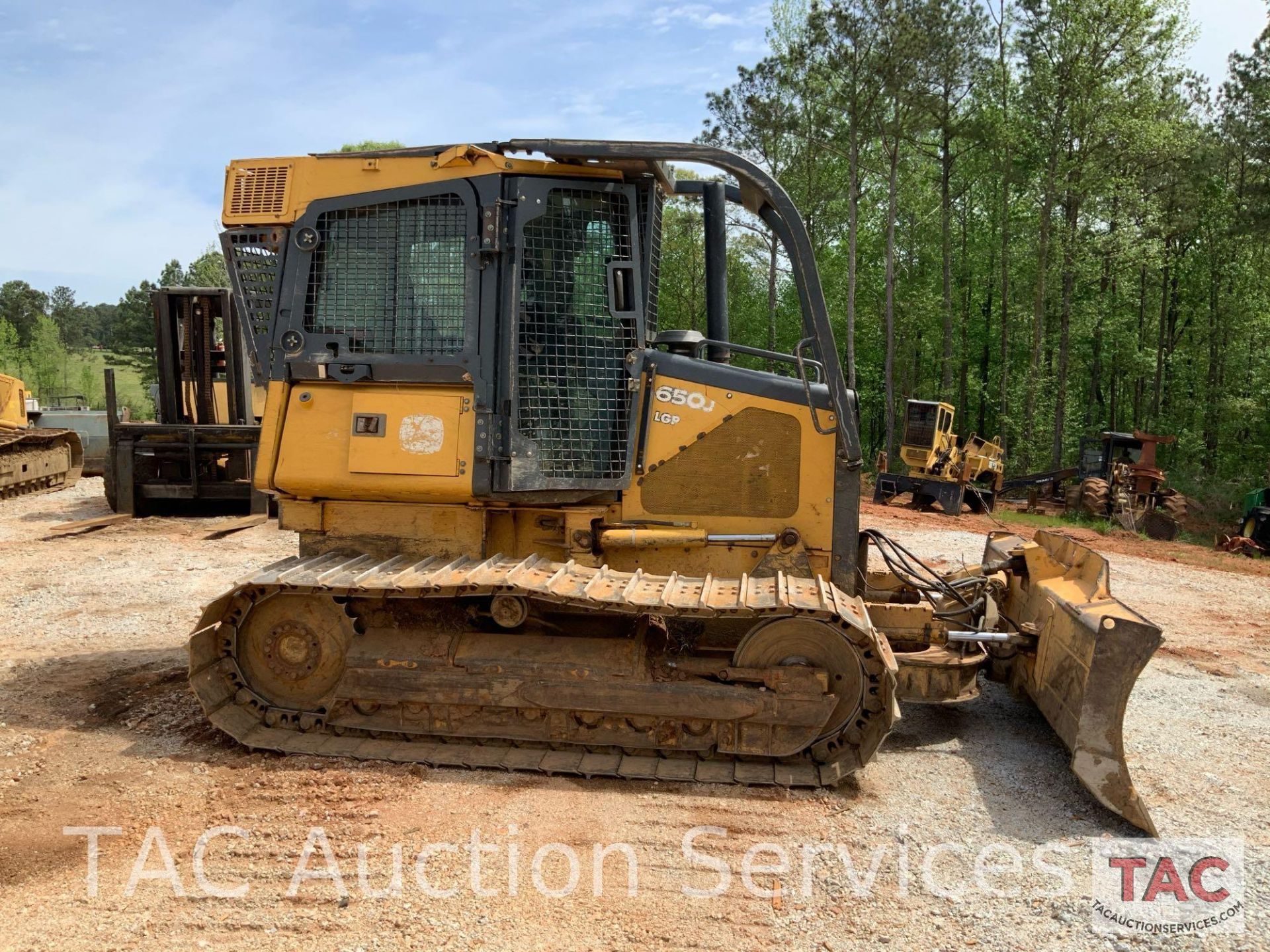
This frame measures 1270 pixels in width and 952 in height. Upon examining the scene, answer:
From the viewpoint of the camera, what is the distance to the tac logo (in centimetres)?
344

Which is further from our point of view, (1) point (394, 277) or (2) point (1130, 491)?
(2) point (1130, 491)

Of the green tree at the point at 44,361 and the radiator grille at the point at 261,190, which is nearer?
the radiator grille at the point at 261,190

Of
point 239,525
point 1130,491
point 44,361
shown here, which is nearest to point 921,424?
point 1130,491

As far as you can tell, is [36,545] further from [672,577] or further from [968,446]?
[968,446]

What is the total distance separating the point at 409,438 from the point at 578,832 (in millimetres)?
2250

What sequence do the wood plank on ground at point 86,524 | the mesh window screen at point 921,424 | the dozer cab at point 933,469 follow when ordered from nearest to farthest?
the wood plank on ground at point 86,524
the dozer cab at point 933,469
the mesh window screen at point 921,424

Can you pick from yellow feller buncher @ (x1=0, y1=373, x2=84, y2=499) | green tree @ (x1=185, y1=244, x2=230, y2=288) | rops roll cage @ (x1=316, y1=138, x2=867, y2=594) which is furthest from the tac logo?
green tree @ (x1=185, y1=244, x2=230, y2=288)

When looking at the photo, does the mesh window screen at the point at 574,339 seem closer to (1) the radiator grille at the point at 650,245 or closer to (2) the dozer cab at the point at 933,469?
(1) the radiator grille at the point at 650,245

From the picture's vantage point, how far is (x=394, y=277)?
5.10m

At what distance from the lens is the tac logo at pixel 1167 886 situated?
3438 millimetres

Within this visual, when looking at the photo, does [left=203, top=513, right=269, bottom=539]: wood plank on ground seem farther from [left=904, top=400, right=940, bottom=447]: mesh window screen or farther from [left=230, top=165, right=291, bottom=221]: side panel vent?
[left=904, top=400, right=940, bottom=447]: mesh window screen

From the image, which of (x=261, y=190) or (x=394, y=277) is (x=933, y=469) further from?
(x=261, y=190)

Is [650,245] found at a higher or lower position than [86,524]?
higher

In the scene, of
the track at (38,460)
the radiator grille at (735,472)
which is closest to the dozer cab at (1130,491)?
the radiator grille at (735,472)
